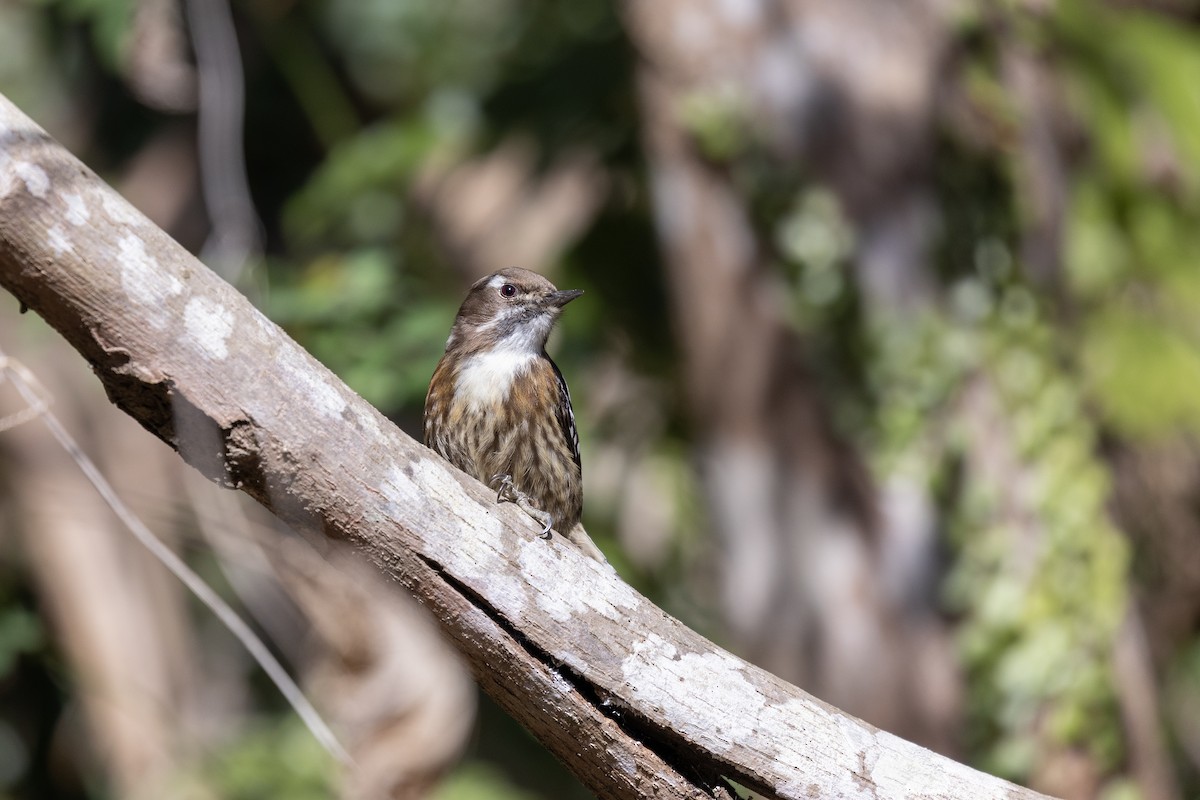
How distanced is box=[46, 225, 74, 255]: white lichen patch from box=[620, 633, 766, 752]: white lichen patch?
4.27ft

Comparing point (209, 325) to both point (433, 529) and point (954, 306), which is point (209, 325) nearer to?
point (433, 529)

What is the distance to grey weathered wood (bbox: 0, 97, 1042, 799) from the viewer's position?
2549mm

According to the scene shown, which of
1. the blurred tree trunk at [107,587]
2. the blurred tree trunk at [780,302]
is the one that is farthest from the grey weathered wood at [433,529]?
the blurred tree trunk at [107,587]

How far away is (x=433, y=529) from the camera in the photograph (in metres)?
2.71

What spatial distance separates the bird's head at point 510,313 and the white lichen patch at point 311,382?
1.56 m

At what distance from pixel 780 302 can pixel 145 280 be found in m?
3.34

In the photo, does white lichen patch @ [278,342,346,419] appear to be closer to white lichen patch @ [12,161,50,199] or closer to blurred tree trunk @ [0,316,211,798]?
white lichen patch @ [12,161,50,199]

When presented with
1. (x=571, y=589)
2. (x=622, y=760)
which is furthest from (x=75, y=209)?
(x=622, y=760)

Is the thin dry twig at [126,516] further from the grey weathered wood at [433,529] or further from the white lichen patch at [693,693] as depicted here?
the white lichen patch at [693,693]

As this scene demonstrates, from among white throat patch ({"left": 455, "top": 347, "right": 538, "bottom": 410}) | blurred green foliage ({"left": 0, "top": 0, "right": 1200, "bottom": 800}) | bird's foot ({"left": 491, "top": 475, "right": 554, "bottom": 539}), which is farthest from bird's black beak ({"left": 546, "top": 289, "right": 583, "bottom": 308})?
blurred green foliage ({"left": 0, "top": 0, "right": 1200, "bottom": 800})

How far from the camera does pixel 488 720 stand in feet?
24.6

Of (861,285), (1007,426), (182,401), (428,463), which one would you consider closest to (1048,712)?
(1007,426)

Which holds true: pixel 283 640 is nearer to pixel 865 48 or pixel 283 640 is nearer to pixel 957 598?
pixel 957 598

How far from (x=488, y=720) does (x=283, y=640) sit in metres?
2.31
